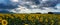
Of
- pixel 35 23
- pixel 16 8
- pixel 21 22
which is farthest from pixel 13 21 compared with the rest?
pixel 16 8

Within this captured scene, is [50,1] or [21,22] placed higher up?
[50,1]

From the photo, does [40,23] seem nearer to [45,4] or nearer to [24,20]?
[24,20]

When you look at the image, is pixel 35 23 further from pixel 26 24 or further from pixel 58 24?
pixel 58 24

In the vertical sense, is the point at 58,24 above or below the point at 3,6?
below

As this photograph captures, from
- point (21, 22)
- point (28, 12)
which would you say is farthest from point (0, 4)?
point (21, 22)

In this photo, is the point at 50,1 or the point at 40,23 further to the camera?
the point at 50,1

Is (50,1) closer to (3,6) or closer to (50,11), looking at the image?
(50,11)

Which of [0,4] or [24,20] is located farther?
[0,4]

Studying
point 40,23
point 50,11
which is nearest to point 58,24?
point 40,23
